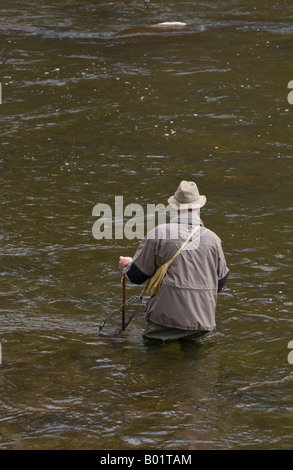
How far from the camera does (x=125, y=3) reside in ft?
67.9

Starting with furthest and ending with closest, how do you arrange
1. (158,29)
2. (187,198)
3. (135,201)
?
(158,29) < (135,201) < (187,198)

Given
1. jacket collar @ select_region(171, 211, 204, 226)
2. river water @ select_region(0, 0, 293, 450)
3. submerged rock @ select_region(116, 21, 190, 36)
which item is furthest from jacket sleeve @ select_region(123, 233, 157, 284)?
submerged rock @ select_region(116, 21, 190, 36)

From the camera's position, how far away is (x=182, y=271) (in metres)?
6.22

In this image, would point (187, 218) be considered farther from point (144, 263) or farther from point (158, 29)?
point (158, 29)

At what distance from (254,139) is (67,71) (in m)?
4.66

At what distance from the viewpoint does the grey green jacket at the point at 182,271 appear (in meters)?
6.20

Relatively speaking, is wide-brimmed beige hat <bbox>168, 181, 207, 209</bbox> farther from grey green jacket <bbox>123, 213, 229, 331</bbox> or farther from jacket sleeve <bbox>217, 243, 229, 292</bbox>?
jacket sleeve <bbox>217, 243, 229, 292</bbox>

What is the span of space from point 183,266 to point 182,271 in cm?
4

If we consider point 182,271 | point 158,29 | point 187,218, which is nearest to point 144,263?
point 182,271

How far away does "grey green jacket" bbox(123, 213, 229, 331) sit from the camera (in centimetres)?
620

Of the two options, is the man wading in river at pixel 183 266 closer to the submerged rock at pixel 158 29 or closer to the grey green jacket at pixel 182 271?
the grey green jacket at pixel 182 271

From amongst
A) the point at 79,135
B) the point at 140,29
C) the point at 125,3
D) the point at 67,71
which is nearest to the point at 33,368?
the point at 79,135

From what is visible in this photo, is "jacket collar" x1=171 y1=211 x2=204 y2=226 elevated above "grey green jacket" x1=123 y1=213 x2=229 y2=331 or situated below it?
above

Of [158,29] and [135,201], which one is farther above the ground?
[158,29]
